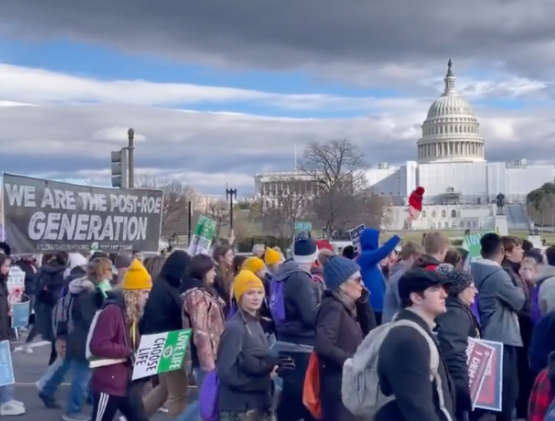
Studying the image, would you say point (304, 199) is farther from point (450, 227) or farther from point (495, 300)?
point (450, 227)

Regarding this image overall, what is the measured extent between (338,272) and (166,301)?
204cm

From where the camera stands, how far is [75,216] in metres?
8.95

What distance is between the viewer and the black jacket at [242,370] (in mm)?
5449

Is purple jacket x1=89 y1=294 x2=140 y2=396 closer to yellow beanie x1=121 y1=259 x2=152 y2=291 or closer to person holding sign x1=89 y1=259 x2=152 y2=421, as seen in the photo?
person holding sign x1=89 y1=259 x2=152 y2=421

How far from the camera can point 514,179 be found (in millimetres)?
Answer: 141625

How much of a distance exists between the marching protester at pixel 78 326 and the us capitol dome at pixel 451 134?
129870 mm

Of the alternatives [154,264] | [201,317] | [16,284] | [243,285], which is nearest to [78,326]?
[154,264]

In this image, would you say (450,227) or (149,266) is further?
(450,227)

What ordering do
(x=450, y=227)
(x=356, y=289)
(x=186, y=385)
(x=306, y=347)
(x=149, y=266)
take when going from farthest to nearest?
(x=450, y=227) < (x=149, y=266) < (x=186, y=385) < (x=306, y=347) < (x=356, y=289)

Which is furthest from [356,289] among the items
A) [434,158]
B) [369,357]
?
[434,158]

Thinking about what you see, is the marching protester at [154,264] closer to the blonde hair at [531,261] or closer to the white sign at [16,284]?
the blonde hair at [531,261]

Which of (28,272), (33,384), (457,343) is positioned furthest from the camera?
(28,272)

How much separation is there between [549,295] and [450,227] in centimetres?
11394

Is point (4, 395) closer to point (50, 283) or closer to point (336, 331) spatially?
point (50, 283)
